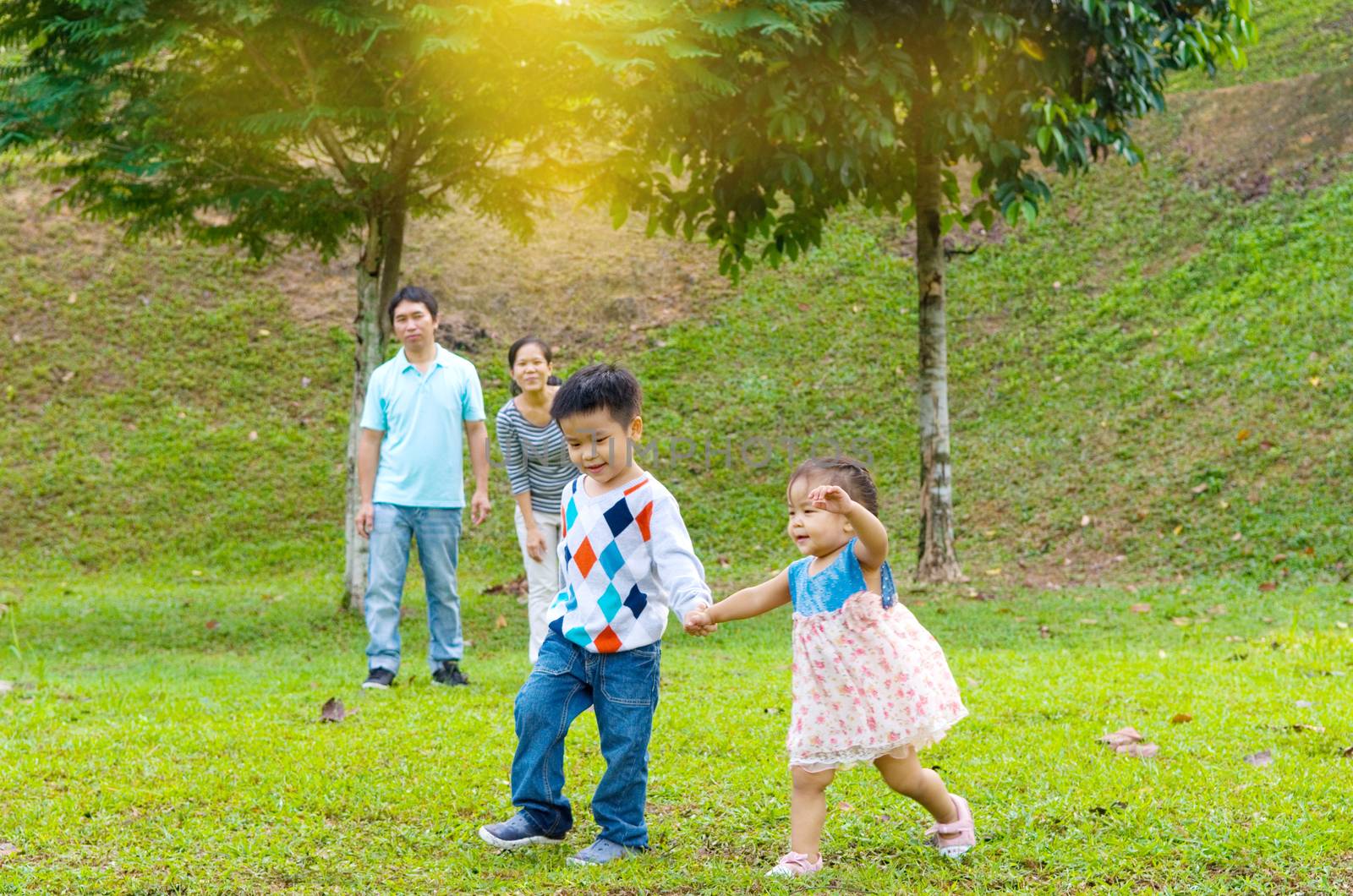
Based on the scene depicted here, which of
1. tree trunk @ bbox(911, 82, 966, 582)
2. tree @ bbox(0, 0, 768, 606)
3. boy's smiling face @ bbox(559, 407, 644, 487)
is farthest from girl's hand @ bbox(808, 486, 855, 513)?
tree trunk @ bbox(911, 82, 966, 582)

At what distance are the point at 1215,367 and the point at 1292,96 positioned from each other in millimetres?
7388

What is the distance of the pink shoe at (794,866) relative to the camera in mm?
3430

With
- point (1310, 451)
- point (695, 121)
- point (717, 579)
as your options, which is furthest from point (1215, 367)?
point (695, 121)

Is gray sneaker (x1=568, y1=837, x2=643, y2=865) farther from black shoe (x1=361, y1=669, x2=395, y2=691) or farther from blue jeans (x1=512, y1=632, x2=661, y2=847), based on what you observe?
black shoe (x1=361, y1=669, x2=395, y2=691)

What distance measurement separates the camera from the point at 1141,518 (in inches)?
484

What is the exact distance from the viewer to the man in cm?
643

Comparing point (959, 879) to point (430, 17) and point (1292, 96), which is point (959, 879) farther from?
point (1292, 96)

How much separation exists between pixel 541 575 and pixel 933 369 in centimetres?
526

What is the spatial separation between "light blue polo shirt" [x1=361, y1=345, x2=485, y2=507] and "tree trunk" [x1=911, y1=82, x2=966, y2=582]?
5.23 m

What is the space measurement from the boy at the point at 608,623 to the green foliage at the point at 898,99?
17.6 ft

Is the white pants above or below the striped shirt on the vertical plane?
below

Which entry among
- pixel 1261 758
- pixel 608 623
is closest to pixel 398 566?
pixel 608 623

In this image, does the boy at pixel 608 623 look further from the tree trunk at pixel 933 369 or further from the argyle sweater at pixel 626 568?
the tree trunk at pixel 933 369

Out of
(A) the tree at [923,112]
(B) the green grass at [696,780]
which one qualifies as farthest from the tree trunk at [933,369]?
(B) the green grass at [696,780]
